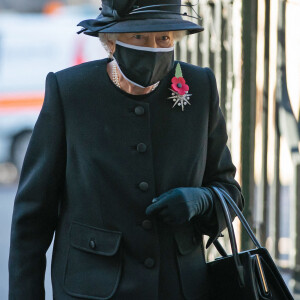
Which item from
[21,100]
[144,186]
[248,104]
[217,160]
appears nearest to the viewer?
[144,186]

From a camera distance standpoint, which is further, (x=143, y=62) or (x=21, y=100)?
(x=21, y=100)

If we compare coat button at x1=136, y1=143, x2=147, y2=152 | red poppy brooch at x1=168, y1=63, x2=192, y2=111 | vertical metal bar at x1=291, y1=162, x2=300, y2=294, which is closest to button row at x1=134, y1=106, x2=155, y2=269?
coat button at x1=136, y1=143, x2=147, y2=152

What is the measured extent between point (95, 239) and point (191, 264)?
1.04ft

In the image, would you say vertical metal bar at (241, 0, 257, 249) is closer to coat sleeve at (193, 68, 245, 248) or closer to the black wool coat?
coat sleeve at (193, 68, 245, 248)

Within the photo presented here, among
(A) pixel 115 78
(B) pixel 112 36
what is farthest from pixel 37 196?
(B) pixel 112 36

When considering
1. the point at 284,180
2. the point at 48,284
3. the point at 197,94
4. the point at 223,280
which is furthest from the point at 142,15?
the point at 284,180

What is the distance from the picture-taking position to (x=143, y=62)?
2498 mm

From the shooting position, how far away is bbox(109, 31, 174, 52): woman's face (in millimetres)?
2498

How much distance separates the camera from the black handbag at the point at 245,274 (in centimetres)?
242

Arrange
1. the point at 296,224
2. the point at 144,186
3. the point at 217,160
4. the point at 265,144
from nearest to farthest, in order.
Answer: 1. the point at 144,186
2. the point at 217,160
3. the point at 265,144
4. the point at 296,224

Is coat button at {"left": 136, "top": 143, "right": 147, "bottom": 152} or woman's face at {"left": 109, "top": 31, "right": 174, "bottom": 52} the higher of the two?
woman's face at {"left": 109, "top": 31, "right": 174, "bottom": 52}

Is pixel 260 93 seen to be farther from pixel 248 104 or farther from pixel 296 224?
pixel 296 224

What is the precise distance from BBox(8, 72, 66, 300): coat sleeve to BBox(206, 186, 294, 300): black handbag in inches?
20.0

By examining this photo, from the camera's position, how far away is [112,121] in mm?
2572
